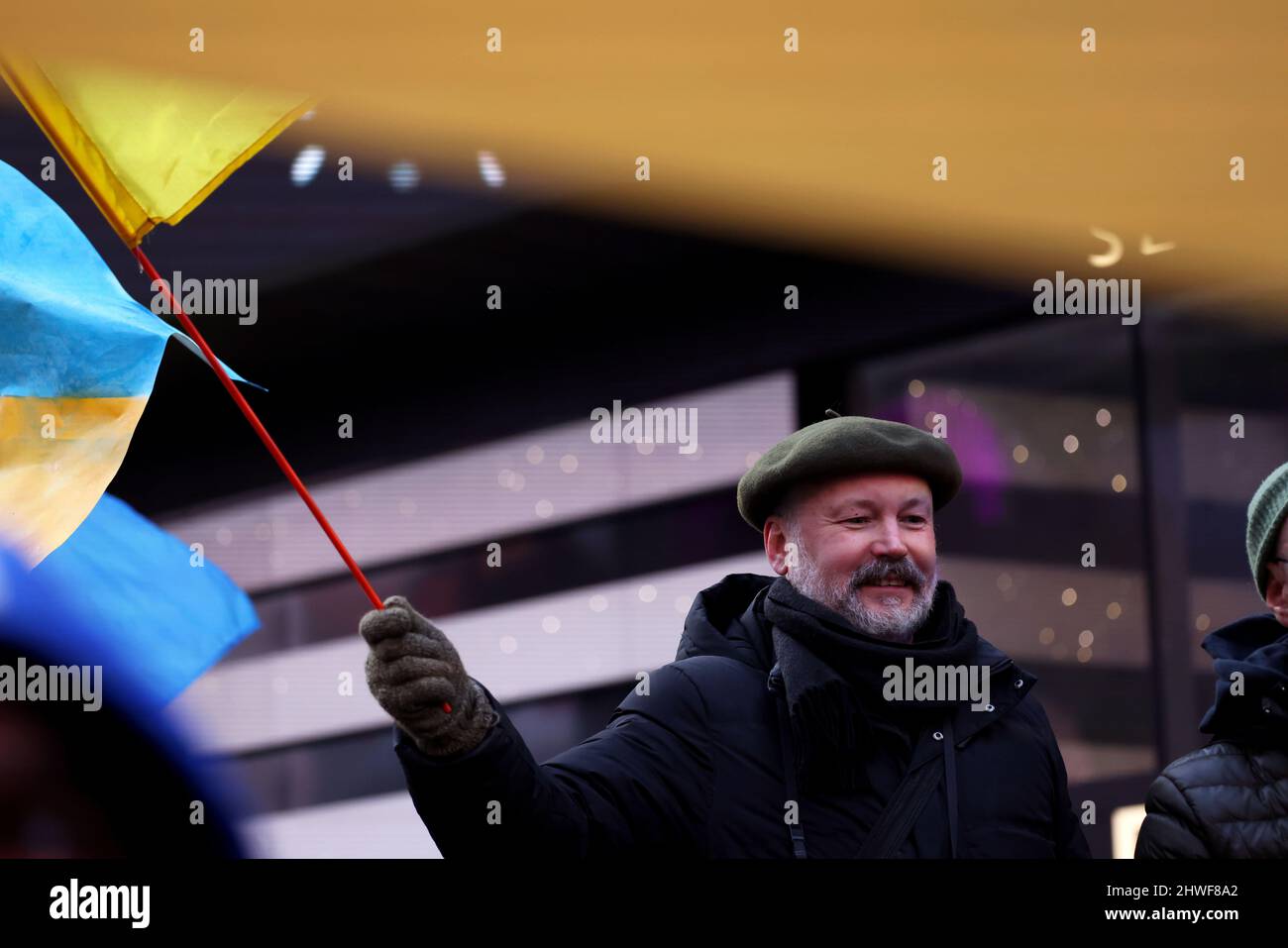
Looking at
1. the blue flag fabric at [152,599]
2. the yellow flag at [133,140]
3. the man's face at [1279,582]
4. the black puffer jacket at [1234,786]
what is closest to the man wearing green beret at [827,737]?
the black puffer jacket at [1234,786]

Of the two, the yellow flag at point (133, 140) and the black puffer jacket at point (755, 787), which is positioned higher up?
the yellow flag at point (133, 140)

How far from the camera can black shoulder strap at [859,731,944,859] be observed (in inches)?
124

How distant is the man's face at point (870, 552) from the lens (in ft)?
10.8

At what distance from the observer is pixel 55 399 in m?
3.64

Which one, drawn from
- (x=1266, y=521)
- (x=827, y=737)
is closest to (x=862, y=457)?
(x=827, y=737)

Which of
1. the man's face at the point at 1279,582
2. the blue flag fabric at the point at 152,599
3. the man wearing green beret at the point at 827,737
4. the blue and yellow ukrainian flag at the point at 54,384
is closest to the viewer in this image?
the man wearing green beret at the point at 827,737

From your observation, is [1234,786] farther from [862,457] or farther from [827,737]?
[862,457]

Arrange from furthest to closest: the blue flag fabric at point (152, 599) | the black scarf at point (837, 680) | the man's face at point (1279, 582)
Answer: the blue flag fabric at point (152, 599), the man's face at point (1279, 582), the black scarf at point (837, 680)

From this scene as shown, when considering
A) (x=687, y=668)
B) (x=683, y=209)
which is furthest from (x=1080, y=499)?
(x=687, y=668)

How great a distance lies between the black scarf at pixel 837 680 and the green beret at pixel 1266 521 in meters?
0.58

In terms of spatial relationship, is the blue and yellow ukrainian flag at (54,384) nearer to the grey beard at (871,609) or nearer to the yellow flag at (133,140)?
the yellow flag at (133,140)

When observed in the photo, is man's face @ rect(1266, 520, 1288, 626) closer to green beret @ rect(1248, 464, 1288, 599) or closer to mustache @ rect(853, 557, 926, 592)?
green beret @ rect(1248, 464, 1288, 599)

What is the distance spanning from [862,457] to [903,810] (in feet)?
2.03

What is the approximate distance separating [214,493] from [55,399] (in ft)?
11.6
